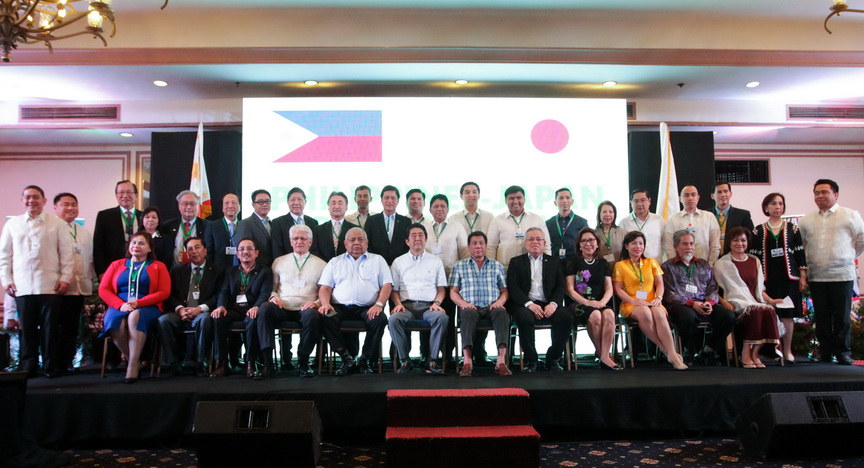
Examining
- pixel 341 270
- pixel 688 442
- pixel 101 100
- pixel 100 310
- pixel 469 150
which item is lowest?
pixel 688 442

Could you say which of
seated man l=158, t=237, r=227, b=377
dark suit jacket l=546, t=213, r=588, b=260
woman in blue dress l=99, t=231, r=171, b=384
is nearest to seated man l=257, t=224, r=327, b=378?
seated man l=158, t=237, r=227, b=377

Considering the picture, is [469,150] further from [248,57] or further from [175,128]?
[175,128]

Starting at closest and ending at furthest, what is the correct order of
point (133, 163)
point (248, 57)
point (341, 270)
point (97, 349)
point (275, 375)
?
1. point (275, 375)
2. point (341, 270)
3. point (97, 349)
4. point (248, 57)
5. point (133, 163)

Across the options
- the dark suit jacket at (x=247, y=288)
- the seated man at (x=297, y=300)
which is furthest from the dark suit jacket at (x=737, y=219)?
the dark suit jacket at (x=247, y=288)

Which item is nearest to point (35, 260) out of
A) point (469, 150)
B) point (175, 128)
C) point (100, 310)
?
point (100, 310)

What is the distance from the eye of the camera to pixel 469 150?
20.7ft

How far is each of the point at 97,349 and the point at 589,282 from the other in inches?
162

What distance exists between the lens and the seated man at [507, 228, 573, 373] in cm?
436

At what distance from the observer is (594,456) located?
325cm

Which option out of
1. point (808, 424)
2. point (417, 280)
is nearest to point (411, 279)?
→ point (417, 280)

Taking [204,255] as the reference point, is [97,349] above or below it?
below

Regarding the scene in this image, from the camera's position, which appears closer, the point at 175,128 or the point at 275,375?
the point at 275,375

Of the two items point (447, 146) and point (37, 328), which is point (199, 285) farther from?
point (447, 146)

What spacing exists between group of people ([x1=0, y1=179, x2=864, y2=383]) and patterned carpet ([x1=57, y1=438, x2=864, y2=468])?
2.47 feet
